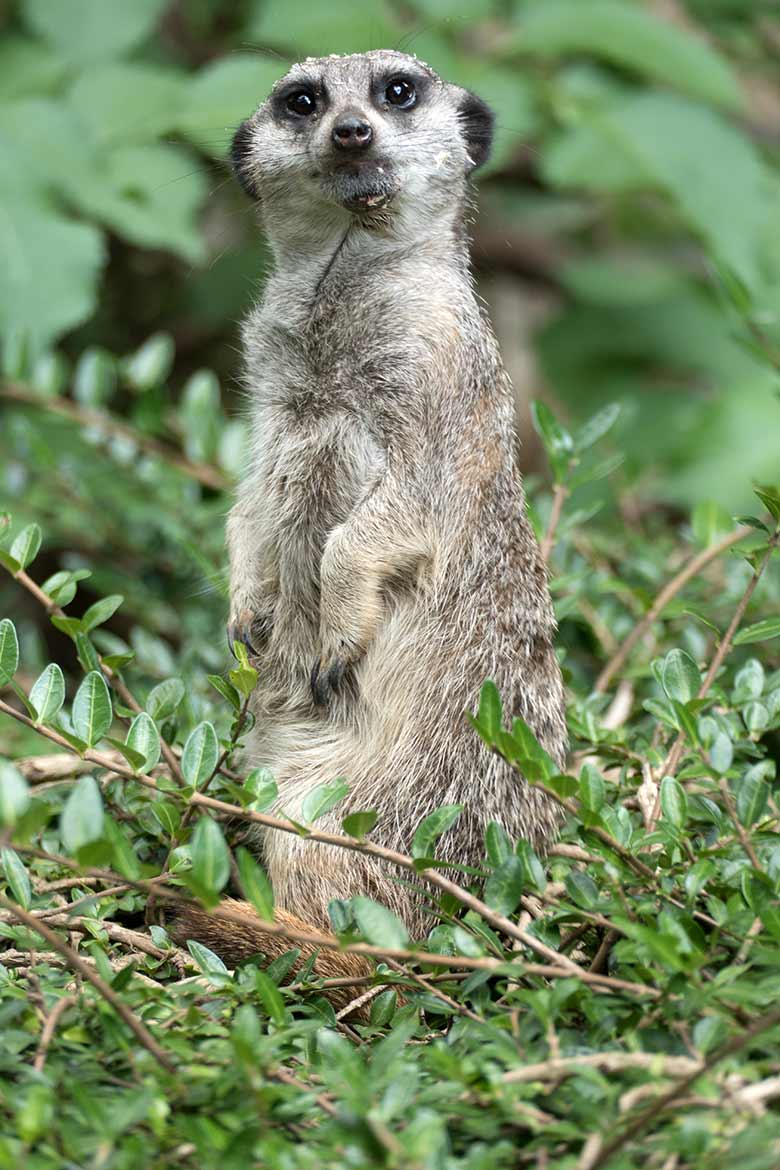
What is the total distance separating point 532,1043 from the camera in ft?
5.72

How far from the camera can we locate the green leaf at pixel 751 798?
1987mm

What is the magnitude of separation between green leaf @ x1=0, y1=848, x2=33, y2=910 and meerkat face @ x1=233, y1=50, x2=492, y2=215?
5.10 ft

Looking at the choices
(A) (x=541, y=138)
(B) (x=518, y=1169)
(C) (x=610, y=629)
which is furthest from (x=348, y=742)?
(A) (x=541, y=138)

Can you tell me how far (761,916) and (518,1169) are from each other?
455 millimetres

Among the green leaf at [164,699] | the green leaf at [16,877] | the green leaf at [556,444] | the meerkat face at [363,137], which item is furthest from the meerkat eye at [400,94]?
the green leaf at [16,877]

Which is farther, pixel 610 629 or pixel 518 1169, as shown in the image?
pixel 610 629

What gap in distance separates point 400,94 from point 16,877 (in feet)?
6.57

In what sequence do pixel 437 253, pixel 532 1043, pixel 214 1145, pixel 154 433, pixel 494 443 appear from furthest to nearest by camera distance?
pixel 154 433 → pixel 437 253 → pixel 494 443 → pixel 532 1043 → pixel 214 1145

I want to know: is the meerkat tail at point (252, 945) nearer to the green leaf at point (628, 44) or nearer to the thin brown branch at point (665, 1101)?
the thin brown branch at point (665, 1101)

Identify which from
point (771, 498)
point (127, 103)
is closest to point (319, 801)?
point (771, 498)

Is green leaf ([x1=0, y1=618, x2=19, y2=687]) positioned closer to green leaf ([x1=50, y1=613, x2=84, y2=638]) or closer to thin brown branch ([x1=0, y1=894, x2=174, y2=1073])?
green leaf ([x1=50, y1=613, x2=84, y2=638])

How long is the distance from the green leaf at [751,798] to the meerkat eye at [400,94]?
5.90 ft

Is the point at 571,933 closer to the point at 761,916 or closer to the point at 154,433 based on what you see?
the point at 761,916

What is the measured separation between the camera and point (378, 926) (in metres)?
1.68
